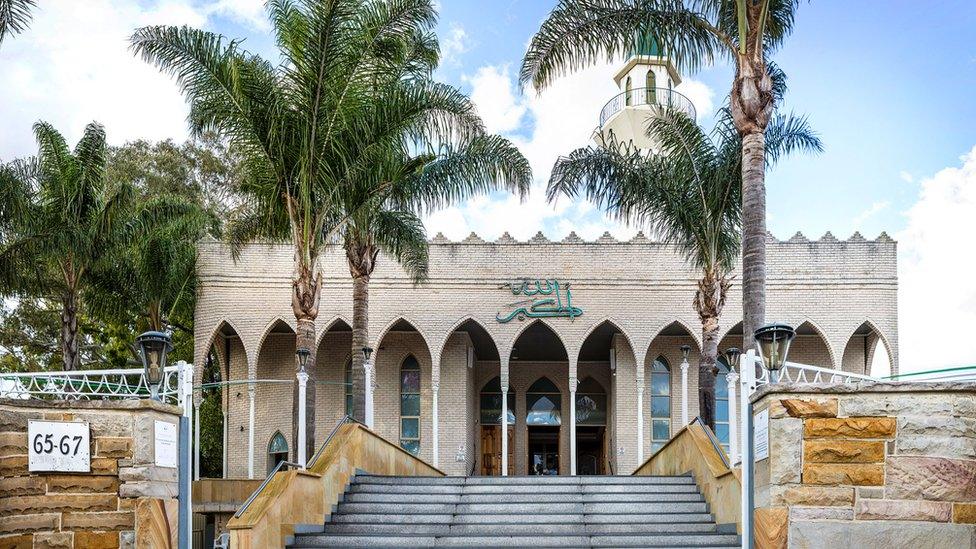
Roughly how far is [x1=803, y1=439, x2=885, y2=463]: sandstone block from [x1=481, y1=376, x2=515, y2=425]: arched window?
20.9 m

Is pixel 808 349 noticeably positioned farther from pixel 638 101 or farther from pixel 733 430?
pixel 733 430

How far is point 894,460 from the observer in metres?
8.02

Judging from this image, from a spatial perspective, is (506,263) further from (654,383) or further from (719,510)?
(719,510)

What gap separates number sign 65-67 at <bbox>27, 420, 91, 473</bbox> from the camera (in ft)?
28.0

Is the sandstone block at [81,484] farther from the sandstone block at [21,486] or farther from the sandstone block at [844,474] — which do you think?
the sandstone block at [844,474]

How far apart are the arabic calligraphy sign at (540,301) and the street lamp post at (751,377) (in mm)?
15890

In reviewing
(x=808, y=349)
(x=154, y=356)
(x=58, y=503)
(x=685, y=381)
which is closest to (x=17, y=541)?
(x=58, y=503)

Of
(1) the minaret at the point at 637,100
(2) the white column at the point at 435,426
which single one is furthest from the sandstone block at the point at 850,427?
(1) the minaret at the point at 637,100

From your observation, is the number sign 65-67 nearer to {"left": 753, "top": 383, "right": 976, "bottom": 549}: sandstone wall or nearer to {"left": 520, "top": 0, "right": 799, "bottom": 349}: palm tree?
{"left": 753, "top": 383, "right": 976, "bottom": 549}: sandstone wall

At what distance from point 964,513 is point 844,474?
92 cm

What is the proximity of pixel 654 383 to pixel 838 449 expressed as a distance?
18.6 meters

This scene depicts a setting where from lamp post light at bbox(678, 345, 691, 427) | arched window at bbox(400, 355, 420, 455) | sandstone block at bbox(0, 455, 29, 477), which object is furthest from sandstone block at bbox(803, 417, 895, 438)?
arched window at bbox(400, 355, 420, 455)

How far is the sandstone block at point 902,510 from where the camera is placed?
25.7 ft

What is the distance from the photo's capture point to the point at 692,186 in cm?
1762
